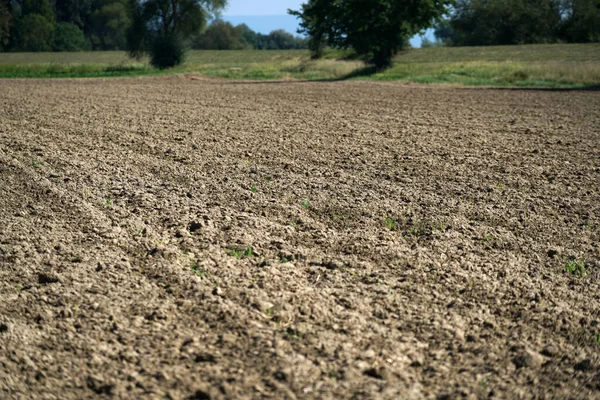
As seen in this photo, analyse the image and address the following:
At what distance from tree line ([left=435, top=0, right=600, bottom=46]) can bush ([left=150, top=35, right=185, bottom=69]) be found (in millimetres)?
37011

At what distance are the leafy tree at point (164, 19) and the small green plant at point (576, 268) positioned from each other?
44.7 metres

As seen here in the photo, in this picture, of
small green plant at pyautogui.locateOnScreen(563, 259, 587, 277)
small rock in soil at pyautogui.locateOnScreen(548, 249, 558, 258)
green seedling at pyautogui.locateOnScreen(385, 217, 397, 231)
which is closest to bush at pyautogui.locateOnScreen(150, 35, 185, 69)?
green seedling at pyautogui.locateOnScreen(385, 217, 397, 231)

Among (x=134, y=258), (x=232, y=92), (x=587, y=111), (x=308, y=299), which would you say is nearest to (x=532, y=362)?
(x=308, y=299)

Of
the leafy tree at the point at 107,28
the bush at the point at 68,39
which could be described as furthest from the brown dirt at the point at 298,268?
the leafy tree at the point at 107,28

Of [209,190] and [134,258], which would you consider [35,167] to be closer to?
[209,190]

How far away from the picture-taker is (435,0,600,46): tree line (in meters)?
73.5

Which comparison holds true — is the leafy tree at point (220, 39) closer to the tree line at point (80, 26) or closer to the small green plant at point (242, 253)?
the tree line at point (80, 26)

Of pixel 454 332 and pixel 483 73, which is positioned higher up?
pixel 483 73

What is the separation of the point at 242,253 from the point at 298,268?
2.03ft

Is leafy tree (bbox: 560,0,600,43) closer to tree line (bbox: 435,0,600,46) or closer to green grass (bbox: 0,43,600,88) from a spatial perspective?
tree line (bbox: 435,0,600,46)

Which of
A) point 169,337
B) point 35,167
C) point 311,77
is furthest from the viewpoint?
point 311,77

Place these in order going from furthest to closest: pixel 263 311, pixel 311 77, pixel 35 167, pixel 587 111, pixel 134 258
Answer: pixel 311 77, pixel 587 111, pixel 35 167, pixel 134 258, pixel 263 311

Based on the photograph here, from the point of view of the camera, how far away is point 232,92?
997 inches

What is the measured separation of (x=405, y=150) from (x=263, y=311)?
7297 mm
